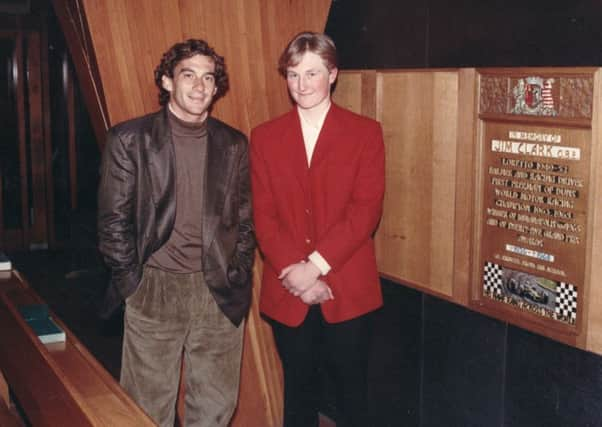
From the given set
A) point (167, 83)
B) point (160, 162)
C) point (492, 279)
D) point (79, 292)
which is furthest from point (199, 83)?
point (79, 292)

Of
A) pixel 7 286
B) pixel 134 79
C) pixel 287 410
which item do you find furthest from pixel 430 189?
pixel 7 286

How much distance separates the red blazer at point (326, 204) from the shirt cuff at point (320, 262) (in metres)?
0.02

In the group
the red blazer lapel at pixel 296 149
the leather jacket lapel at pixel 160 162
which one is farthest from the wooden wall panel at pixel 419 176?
the leather jacket lapel at pixel 160 162

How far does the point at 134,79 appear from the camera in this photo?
3.61m

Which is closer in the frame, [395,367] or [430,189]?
[430,189]

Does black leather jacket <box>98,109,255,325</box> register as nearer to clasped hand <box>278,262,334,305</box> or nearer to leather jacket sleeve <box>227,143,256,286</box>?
leather jacket sleeve <box>227,143,256,286</box>

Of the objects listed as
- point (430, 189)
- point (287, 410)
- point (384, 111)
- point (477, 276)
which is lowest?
point (287, 410)

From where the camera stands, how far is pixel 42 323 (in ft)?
9.91

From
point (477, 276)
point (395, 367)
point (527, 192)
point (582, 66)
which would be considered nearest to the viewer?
point (582, 66)

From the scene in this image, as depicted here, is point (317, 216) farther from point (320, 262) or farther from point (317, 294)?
point (317, 294)

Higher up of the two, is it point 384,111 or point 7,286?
point 384,111

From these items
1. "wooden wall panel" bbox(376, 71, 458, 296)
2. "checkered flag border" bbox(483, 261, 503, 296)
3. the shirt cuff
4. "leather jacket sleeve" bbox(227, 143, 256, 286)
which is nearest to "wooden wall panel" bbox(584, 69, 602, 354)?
"checkered flag border" bbox(483, 261, 503, 296)

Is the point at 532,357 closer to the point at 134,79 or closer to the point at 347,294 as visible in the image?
the point at 347,294

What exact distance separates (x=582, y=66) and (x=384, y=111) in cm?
112
